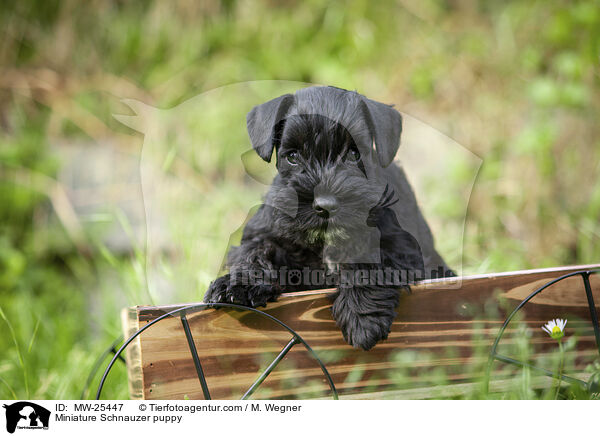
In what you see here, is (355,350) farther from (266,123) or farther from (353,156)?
(266,123)

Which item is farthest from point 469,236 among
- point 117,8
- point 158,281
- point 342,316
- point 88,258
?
point 117,8

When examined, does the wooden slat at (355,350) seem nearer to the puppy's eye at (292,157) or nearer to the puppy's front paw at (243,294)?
the puppy's front paw at (243,294)

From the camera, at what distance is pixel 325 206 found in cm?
130

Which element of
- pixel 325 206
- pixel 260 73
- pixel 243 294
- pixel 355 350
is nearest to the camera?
pixel 325 206

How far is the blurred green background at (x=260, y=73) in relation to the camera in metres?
3.03

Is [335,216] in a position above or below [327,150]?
below

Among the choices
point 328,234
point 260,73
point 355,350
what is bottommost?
point 355,350

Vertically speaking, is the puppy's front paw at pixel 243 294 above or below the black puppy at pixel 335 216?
below

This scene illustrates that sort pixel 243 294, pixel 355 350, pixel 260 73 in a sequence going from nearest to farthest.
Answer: pixel 243 294 < pixel 355 350 < pixel 260 73

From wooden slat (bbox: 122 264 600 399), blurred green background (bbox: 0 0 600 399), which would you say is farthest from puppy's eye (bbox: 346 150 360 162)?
blurred green background (bbox: 0 0 600 399)
